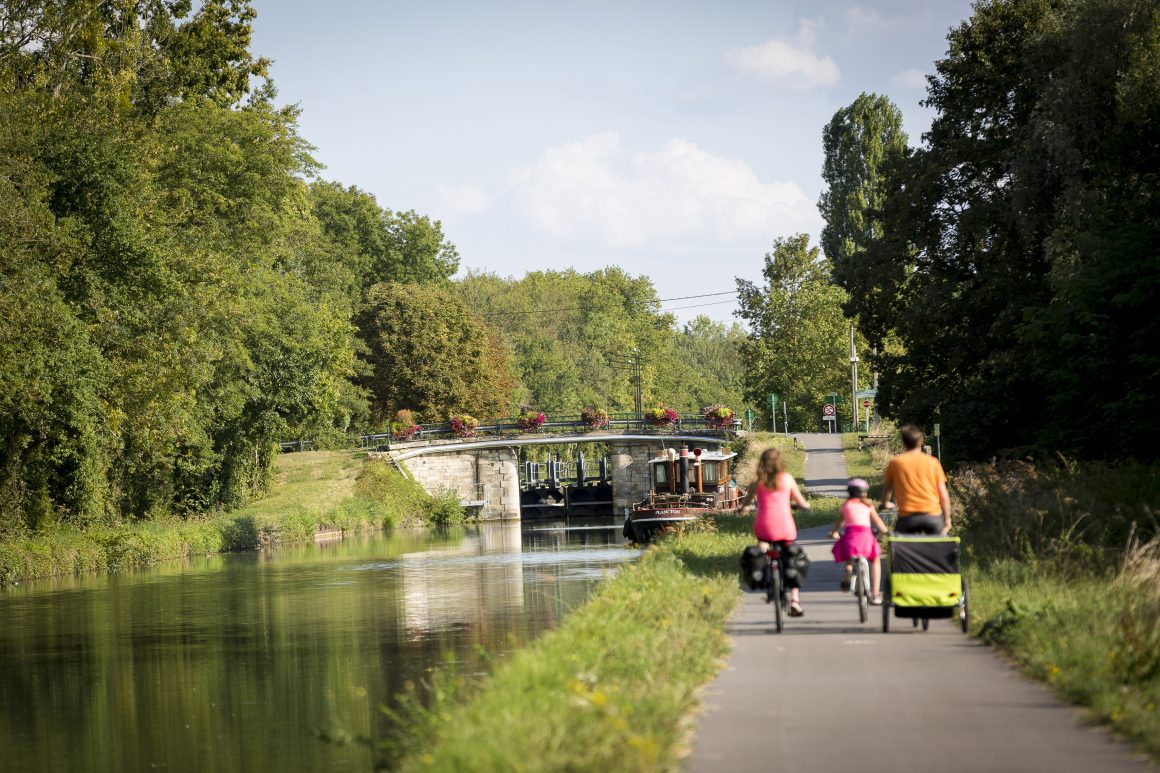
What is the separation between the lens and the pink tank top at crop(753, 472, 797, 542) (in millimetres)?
14180

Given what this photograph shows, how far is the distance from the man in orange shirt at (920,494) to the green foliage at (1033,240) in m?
10.8

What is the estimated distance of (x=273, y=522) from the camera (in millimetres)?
55594

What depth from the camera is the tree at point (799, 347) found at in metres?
89.4

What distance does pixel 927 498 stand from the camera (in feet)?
45.0

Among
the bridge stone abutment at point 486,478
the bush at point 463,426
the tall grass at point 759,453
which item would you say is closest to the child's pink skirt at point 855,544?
the tall grass at point 759,453

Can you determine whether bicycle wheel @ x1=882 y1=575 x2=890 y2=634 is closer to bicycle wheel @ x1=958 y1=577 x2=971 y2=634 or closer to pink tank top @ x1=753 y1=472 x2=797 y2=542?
bicycle wheel @ x1=958 y1=577 x2=971 y2=634

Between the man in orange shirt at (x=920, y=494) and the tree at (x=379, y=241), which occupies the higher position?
the tree at (x=379, y=241)

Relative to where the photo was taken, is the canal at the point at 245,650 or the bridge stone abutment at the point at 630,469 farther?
the bridge stone abutment at the point at 630,469

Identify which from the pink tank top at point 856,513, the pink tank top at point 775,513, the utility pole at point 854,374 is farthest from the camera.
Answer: the utility pole at point 854,374

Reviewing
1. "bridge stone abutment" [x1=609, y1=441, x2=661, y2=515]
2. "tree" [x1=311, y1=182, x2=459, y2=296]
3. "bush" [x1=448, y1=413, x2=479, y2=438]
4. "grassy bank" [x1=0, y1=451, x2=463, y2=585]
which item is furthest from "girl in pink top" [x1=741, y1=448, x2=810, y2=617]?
"tree" [x1=311, y1=182, x2=459, y2=296]

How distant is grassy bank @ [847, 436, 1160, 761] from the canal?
4497mm

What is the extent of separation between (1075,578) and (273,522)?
4455 cm

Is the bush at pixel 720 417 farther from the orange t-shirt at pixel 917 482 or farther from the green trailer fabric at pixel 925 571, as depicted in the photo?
the green trailer fabric at pixel 925 571

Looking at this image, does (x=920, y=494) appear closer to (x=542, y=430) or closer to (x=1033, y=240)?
(x=1033, y=240)
